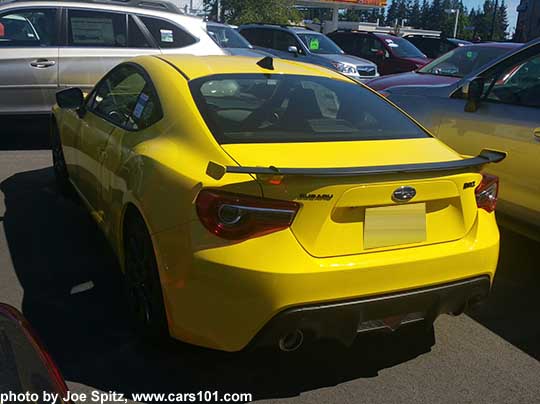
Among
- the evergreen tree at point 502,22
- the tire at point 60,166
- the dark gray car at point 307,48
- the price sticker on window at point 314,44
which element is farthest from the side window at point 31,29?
the evergreen tree at point 502,22

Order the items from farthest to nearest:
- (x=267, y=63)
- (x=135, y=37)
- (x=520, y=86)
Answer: (x=135, y=37)
(x=520, y=86)
(x=267, y=63)

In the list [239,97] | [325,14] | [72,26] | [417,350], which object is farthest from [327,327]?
[325,14]

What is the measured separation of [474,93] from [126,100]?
259cm

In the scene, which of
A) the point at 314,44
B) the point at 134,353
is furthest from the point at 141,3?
the point at 314,44

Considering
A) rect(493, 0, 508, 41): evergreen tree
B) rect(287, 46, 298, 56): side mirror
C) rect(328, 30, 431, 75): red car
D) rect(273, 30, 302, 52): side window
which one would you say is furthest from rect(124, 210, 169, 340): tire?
rect(493, 0, 508, 41): evergreen tree

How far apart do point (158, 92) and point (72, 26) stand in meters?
4.68

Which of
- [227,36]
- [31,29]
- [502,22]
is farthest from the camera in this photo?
[502,22]

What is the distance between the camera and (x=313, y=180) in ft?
8.09

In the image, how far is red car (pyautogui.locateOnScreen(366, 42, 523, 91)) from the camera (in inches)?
299

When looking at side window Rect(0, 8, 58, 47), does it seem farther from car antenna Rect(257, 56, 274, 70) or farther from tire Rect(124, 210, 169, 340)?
tire Rect(124, 210, 169, 340)

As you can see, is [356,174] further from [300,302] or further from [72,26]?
[72,26]

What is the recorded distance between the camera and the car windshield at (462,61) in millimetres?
8555

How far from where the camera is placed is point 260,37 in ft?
53.1

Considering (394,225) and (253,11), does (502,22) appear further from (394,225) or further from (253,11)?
(394,225)
